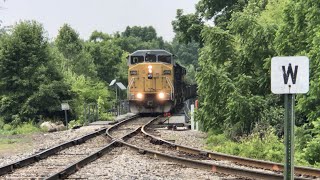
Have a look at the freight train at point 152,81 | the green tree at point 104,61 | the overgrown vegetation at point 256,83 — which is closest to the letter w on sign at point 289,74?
the overgrown vegetation at point 256,83

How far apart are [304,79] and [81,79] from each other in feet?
105

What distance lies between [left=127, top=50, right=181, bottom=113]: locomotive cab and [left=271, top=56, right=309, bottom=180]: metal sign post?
71.1 ft

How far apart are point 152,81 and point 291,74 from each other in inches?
871

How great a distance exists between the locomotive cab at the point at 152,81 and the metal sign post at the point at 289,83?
21.7m

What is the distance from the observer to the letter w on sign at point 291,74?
449 cm

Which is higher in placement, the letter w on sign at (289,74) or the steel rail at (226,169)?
the letter w on sign at (289,74)

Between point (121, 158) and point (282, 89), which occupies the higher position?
point (282, 89)

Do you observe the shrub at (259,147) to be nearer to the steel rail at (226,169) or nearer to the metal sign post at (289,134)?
the steel rail at (226,169)

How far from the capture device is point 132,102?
27.2m

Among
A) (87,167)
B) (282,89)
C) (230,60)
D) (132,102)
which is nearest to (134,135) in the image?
(230,60)

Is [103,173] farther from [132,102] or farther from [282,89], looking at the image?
[132,102]

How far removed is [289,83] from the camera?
14.9 ft

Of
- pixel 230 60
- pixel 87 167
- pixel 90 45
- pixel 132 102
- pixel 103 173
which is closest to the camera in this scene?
pixel 103 173

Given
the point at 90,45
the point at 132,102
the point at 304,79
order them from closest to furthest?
1. the point at 304,79
2. the point at 132,102
3. the point at 90,45
